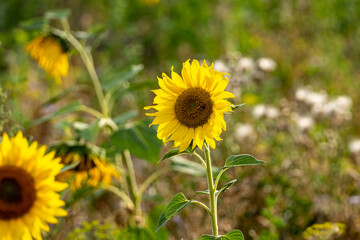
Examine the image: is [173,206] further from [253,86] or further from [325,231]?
[253,86]

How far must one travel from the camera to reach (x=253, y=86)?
3812 mm

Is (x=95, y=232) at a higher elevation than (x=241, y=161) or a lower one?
higher

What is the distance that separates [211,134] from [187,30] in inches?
154

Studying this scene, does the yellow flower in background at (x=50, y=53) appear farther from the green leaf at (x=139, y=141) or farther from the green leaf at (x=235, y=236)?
the green leaf at (x=235, y=236)

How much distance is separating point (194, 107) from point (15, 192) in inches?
20.5

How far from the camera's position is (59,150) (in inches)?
73.6

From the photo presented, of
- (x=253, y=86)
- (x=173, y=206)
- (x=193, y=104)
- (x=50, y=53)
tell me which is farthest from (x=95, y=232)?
(x=253, y=86)

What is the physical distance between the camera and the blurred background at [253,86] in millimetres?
2354

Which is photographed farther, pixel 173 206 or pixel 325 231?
pixel 325 231

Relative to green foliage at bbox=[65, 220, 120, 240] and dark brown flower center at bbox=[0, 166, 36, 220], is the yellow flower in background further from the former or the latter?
dark brown flower center at bbox=[0, 166, 36, 220]

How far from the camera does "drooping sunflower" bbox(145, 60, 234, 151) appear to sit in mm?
1285

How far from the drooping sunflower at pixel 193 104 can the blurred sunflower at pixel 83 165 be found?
59 centimetres

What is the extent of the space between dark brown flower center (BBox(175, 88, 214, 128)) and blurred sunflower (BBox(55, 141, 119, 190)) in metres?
0.64

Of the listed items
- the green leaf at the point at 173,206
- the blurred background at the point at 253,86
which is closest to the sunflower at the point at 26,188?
the green leaf at the point at 173,206
